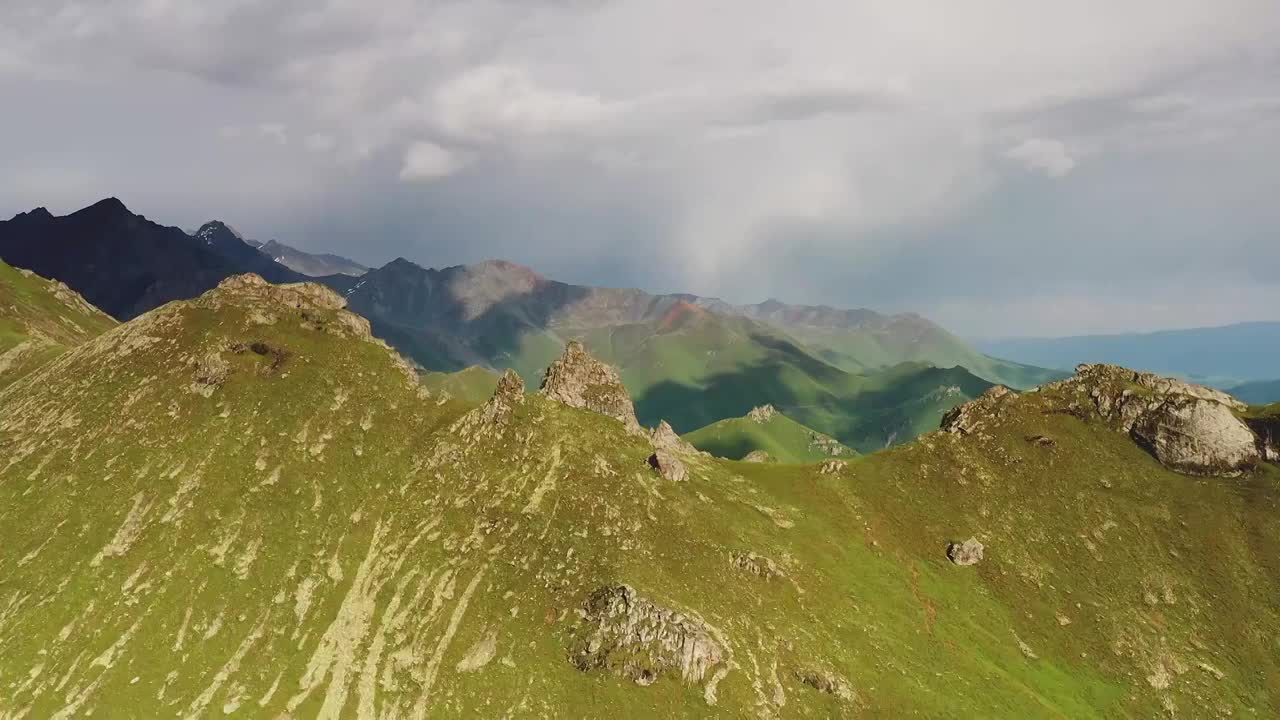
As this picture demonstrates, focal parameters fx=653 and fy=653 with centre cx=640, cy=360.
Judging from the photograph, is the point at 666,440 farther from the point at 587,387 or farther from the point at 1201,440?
the point at 1201,440

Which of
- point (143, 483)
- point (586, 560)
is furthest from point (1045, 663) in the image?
point (143, 483)

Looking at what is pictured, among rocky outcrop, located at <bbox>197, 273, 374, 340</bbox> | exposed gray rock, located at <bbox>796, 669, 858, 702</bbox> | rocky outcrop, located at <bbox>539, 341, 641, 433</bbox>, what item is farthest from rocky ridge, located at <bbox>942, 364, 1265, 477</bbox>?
rocky outcrop, located at <bbox>197, 273, 374, 340</bbox>

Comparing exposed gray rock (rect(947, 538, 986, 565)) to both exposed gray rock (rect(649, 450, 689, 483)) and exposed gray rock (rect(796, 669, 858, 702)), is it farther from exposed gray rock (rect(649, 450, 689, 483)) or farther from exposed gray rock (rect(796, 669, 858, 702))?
exposed gray rock (rect(649, 450, 689, 483))

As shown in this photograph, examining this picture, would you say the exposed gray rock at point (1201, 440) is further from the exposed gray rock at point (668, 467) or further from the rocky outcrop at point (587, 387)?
the rocky outcrop at point (587, 387)

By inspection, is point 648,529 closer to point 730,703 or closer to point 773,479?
point 730,703

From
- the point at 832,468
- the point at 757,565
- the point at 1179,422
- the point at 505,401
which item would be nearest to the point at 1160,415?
the point at 1179,422
